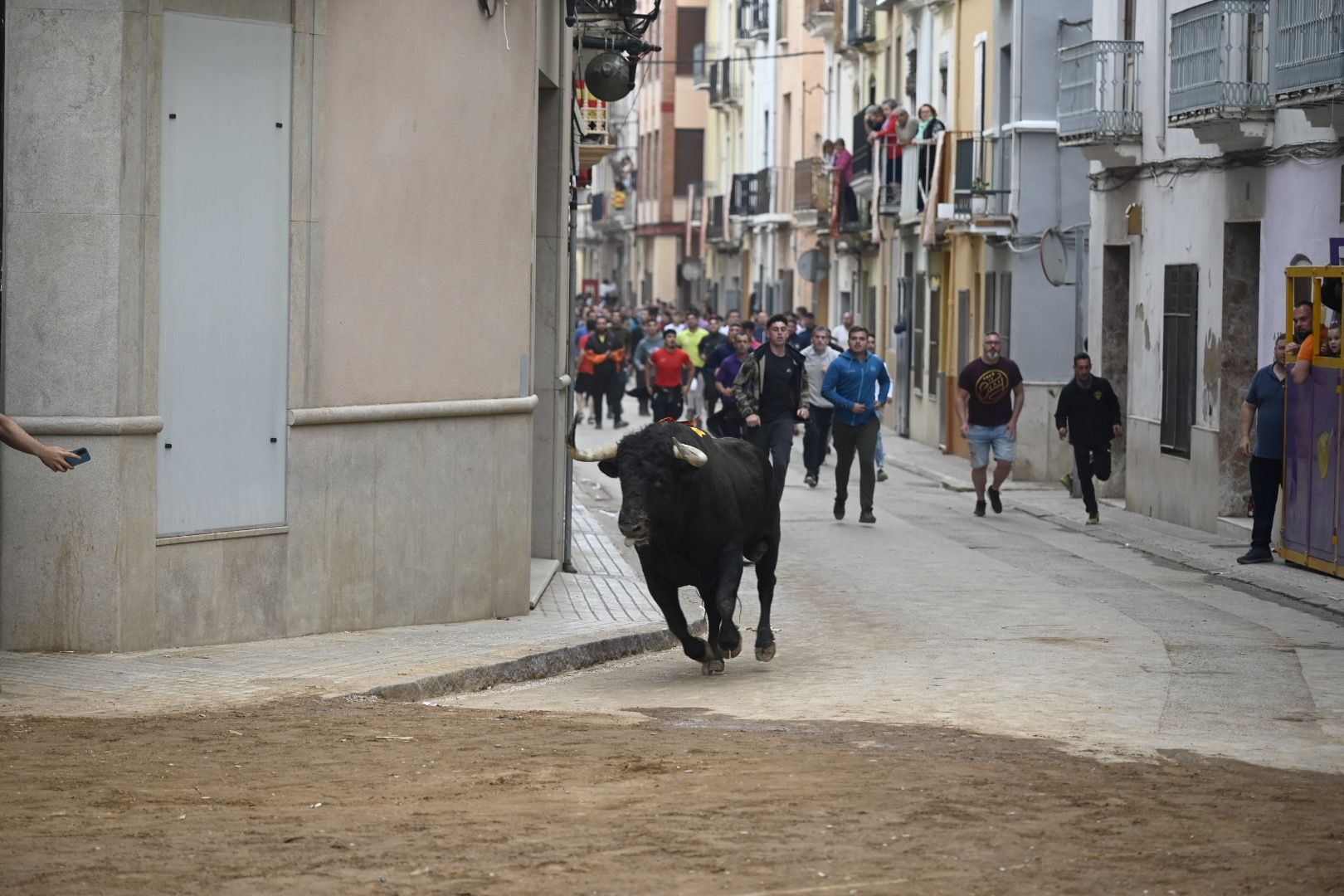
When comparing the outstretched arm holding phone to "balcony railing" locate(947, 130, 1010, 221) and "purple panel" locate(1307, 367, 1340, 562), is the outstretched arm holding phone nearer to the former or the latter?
"purple panel" locate(1307, 367, 1340, 562)

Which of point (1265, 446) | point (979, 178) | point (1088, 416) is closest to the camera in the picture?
point (1265, 446)

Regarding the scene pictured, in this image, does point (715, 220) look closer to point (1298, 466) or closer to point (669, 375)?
point (669, 375)

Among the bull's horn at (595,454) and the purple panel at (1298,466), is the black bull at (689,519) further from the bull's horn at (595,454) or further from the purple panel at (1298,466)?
the purple panel at (1298,466)

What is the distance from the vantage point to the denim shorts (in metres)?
22.7

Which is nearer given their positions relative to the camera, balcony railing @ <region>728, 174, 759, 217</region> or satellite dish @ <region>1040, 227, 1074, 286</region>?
satellite dish @ <region>1040, 227, 1074, 286</region>

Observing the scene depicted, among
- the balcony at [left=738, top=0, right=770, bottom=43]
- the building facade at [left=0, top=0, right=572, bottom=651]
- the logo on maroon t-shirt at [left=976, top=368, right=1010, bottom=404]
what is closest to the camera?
the building facade at [left=0, top=0, right=572, bottom=651]

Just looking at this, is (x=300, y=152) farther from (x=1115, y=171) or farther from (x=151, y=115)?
(x=1115, y=171)

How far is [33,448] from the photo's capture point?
9.59 metres

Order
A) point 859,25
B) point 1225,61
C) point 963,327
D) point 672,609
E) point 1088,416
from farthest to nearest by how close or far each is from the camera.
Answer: point 859,25 → point 963,327 → point 1088,416 → point 1225,61 → point 672,609

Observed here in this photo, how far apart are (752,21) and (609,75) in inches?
1766

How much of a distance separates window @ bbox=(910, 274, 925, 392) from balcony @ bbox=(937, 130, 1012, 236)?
4.26m

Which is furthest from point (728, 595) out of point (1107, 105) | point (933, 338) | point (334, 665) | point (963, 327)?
point (933, 338)

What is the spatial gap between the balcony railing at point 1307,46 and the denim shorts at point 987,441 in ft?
15.5

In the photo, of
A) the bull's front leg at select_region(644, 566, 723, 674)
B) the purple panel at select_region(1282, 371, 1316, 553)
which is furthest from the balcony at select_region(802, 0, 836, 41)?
the bull's front leg at select_region(644, 566, 723, 674)
